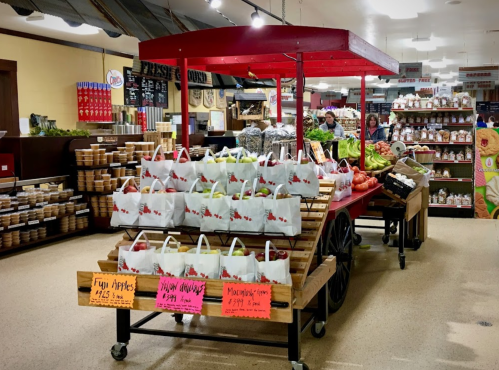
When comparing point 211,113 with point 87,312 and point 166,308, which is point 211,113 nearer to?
point 87,312

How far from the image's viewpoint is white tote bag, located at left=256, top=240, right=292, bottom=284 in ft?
10.2

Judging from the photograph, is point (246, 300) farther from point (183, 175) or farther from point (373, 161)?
point (373, 161)

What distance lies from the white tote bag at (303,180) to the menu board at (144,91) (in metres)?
9.56

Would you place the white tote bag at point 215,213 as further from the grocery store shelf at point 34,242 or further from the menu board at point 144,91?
the menu board at point 144,91

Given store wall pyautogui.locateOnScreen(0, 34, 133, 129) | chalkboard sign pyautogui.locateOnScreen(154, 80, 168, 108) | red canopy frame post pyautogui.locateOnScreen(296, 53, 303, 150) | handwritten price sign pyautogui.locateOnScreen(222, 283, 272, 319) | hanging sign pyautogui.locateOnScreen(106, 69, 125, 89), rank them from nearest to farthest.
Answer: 1. handwritten price sign pyautogui.locateOnScreen(222, 283, 272, 319)
2. red canopy frame post pyautogui.locateOnScreen(296, 53, 303, 150)
3. store wall pyautogui.locateOnScreen(0, 34, 133, 129)
4. hanging sign pyautogui.locateOnScreen(106, 69, 125, 89)
5. chalkboard sign pyautogui.locateOnScreen(154, 80, 168, 108)

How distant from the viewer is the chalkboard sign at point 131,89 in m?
12.8

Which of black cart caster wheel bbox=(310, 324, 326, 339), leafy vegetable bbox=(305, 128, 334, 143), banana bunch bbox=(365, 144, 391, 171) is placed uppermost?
leafy vegetable bbox=(305, 128, 334, 143)

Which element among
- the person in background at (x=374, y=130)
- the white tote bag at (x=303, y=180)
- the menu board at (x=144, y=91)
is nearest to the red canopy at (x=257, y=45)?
the white tote bag at (x=303, y=180)

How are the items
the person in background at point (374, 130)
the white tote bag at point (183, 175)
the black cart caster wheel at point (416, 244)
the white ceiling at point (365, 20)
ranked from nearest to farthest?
the white tote bag at point (183, 175) < the black cart caster wheel at point (416, 244) < the white ceiling at point (365, 20) < the person in background at point (374, 130)

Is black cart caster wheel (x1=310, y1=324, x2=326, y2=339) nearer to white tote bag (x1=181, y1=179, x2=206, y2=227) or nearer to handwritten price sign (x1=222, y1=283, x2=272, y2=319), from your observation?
handwritten price sign (x1=222, y1=283, x2=272, y2=319)

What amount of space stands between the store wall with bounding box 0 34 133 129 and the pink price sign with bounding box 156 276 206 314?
7.95 metres

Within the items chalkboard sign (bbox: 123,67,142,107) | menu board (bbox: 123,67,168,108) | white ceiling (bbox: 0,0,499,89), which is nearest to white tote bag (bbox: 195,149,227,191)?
white ceiling (bbox: 0,0,499,89)

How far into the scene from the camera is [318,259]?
159 inches

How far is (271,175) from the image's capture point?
3.62 metres
